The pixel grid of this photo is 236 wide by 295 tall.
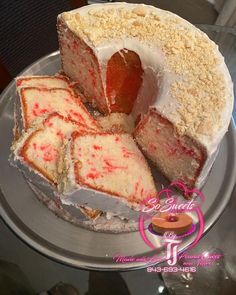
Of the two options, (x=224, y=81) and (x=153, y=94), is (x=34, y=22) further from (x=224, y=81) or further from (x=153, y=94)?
(x=224, y=81)

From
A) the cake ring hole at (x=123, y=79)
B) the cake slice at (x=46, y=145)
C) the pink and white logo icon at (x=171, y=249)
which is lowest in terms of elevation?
the pink and white logo icon at (x=171, y=249)

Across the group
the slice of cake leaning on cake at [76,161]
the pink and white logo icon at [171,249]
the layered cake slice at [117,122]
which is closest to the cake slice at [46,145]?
the slice of cake leaning on cake at [76,161]

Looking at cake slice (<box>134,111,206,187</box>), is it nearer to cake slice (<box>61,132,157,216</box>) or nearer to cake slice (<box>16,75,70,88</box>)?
cake slice (<box>61,132,157,216</box>)

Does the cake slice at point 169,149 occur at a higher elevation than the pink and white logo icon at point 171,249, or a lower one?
higher

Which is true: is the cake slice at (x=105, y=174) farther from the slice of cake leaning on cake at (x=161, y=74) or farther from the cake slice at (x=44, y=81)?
the cake slice at (x=44, y=81)

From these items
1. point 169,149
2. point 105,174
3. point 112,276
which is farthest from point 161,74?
point 112,276

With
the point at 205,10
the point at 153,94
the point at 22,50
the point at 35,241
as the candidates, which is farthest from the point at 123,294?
the point at 205,10

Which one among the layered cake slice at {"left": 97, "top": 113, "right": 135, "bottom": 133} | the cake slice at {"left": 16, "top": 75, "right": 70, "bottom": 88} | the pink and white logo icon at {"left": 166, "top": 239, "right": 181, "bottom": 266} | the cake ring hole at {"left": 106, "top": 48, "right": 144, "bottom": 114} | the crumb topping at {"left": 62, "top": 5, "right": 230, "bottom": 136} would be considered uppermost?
the crumb topping at {"left": 62, "top": 5, "right": 230, "bottom": 136}

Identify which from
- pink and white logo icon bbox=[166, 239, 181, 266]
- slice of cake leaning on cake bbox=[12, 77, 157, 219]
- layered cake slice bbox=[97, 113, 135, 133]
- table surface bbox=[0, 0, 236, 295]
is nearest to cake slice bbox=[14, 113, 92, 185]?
slice of cake leaning on cake bbox=[12, 77, 157, 219]
